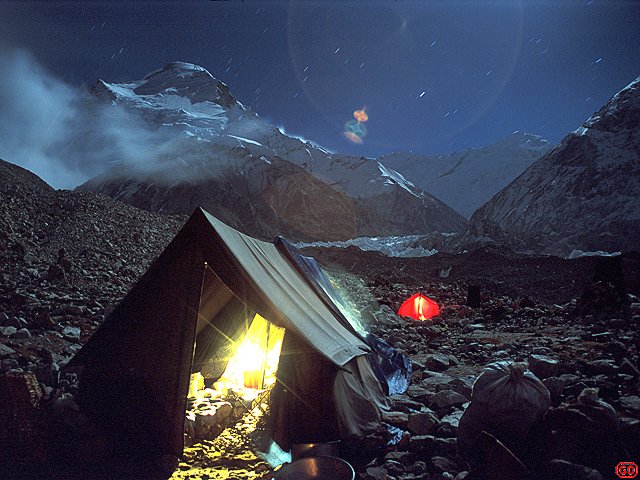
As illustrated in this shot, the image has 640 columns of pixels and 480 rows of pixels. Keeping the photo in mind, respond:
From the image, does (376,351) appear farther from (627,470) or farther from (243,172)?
(243,172)

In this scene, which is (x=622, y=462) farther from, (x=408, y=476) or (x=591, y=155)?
(x=591, y=155)

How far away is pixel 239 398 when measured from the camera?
5.52 metres

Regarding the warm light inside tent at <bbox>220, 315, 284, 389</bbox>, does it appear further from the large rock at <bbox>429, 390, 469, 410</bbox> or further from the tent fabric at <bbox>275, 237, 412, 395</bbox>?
the large rock at <bbox>429, 390, 469, 410</bbox>

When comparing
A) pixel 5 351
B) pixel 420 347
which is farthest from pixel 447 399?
pixel 5 351

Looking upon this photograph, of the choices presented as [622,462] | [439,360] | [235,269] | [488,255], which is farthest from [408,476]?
[488,255]

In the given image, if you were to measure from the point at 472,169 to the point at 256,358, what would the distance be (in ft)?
545

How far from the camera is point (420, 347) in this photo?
8.80 m

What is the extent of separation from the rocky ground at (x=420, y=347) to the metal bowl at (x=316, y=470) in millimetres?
375

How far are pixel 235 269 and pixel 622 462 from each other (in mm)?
3980

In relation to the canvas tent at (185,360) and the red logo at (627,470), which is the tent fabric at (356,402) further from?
the red logo at (627,470)

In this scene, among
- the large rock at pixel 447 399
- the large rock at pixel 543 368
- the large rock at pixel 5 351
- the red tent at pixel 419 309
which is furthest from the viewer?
the red tent at pixel 419 309

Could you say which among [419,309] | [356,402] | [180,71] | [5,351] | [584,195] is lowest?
[356,402]

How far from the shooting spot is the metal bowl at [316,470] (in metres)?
3.37

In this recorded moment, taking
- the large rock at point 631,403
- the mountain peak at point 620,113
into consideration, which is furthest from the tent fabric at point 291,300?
the mountain peak at point 620,113
